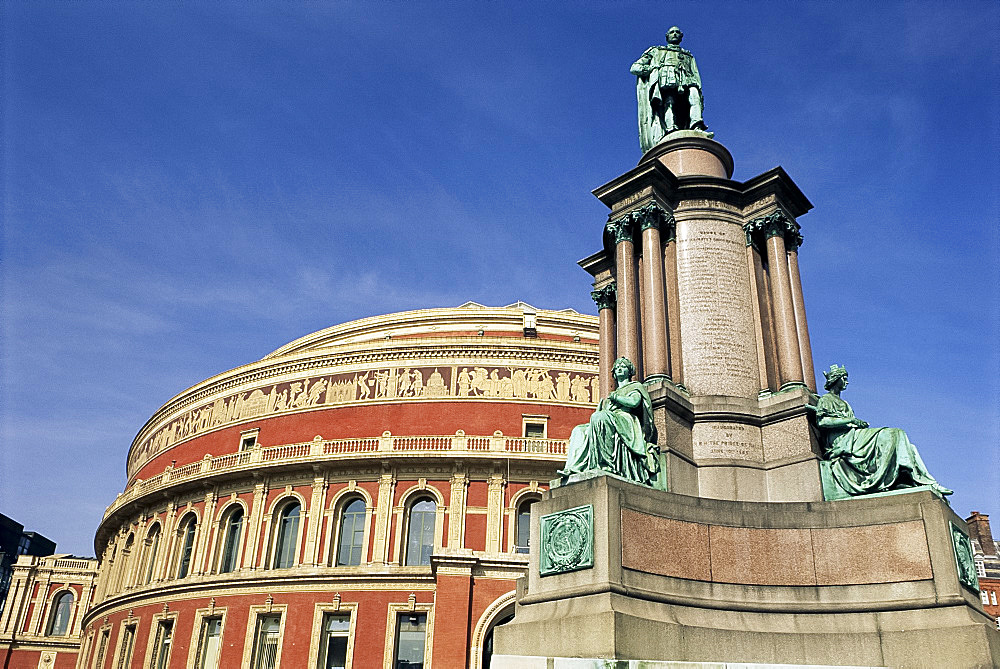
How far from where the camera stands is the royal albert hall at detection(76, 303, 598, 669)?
33.8 m

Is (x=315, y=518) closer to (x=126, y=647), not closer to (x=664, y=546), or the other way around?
(x=126, y=647)

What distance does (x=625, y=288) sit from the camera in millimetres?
12086

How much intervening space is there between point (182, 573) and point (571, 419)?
2072 cm

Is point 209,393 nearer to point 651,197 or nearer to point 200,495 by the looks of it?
point 200,495

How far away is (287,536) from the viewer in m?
37.7

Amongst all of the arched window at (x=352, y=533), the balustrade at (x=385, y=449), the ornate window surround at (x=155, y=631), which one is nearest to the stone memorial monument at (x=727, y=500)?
the balustrade at (x=385, y=449)

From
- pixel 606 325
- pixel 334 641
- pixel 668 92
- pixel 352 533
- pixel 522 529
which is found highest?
pixel 668 92

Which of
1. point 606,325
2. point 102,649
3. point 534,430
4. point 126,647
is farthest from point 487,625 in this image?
point 102,649

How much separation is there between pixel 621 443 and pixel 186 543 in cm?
3651

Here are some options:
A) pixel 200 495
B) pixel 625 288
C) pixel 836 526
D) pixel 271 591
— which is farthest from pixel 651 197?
pixel 200 495

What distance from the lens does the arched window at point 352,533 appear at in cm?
3603

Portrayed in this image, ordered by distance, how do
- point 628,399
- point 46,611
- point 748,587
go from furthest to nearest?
1. point 46,611
2. point 628,399
3. point 748,587

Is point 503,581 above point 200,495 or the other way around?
the other way around

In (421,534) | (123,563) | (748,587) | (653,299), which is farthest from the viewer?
(123,563)
